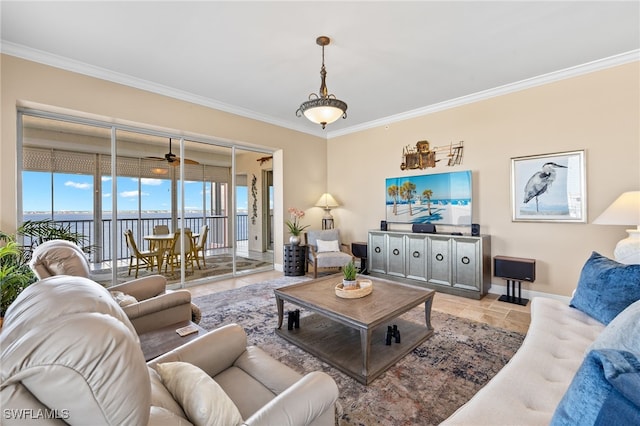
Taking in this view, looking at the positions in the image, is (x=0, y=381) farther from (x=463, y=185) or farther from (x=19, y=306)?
(x=463, y=185)

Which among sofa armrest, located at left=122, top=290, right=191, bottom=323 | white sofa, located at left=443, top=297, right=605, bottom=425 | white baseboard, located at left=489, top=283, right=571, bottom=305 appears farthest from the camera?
white baseboard, located at left=489, top=283, right=571, bottom=305

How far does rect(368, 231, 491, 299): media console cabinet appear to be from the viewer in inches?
156

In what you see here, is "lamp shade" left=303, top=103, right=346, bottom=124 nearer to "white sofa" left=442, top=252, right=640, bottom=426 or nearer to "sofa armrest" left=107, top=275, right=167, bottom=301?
"sofa armrest" left=107, top=275, right=167, bottom=301

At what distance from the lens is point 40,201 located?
11.3 ft

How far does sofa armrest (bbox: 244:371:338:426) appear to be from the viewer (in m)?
0.94

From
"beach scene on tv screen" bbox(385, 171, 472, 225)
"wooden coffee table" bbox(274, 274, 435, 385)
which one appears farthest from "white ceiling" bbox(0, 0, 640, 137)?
"wooden coffee table" bbox(274, 274, 435, 385)

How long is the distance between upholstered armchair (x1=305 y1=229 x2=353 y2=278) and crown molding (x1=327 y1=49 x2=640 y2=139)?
7.95 feet

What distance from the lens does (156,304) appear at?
6.69 feet

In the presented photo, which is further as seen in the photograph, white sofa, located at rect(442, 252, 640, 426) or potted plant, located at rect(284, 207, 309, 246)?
potted plant, located at rect(284, 207, 309, 246)

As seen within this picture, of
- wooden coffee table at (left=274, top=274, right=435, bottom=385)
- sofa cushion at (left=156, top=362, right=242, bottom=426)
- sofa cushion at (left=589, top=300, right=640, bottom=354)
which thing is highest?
sofa cushion at (left=589, top=300, right=640, bottom=354)

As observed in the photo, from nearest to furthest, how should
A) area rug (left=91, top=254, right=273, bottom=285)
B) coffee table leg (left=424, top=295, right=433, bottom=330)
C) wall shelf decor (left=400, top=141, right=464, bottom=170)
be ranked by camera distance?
coffee table leg (left=424, top=295, right=433, bottom=330) < area rug (left=91, top=254, right=273, bottom=285) < wall shelf decor (left=400, top=141, right=464, bottom=170)

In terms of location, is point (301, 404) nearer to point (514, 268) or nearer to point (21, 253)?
point (21, 253)

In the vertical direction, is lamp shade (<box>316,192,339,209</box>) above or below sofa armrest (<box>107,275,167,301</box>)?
above

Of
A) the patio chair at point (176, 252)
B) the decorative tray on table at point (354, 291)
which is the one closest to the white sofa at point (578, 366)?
the decorative tray on table at point (354, 291)
